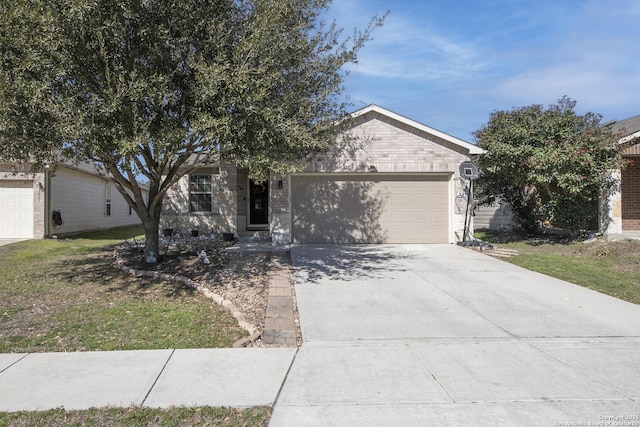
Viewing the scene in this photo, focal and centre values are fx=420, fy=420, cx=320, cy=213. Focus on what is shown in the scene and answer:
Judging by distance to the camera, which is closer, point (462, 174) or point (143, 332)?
point (143, 332)

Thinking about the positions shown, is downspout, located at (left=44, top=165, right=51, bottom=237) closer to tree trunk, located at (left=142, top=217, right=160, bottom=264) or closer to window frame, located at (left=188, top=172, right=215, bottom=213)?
window frame, located at (left=188, top=172, right=215, bottom=213)

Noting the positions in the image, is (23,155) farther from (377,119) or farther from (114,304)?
(377,119)

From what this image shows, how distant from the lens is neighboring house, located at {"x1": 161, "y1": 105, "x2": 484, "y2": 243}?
13.7m

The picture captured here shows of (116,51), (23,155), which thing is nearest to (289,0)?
(116,51)

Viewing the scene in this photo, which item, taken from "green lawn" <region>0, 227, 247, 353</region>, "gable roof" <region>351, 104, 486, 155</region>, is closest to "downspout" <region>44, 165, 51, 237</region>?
"green lawn" <region>0, 227, 247, 353</region>

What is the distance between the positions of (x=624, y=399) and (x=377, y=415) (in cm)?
219

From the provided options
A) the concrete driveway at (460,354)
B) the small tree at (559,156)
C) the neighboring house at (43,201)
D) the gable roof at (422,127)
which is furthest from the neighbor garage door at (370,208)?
the neighboring house at (43,201)

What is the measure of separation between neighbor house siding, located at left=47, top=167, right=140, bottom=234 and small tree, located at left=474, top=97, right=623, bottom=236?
13.1m

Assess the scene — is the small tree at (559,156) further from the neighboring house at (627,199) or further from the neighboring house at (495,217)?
the neighboring house at (495,217)

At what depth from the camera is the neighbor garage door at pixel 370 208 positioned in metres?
14.0

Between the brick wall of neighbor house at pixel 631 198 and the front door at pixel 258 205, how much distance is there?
12499mm

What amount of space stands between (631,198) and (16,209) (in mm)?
21818

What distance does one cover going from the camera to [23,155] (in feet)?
21.9

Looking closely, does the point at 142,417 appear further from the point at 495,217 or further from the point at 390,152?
the point at 495,217
